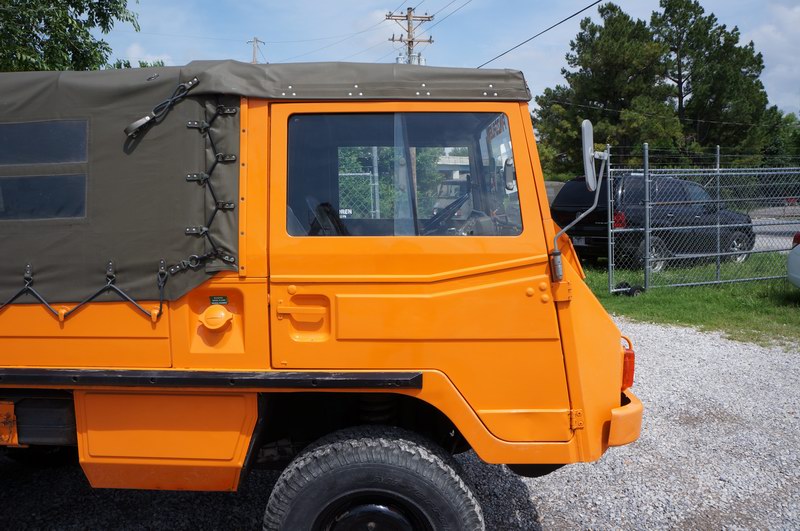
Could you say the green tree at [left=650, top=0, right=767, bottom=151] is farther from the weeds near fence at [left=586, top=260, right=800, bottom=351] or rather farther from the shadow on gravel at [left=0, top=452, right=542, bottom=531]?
the shadow on gravel at [left=0, top=452, right=542, bottom=531]

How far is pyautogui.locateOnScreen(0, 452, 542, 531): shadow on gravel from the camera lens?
3783mm

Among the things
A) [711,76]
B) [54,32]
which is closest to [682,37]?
[711,76]

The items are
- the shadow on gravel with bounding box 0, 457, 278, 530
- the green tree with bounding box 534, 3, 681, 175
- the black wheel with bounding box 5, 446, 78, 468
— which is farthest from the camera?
the green tree with bounding box 534, 3, 681, 175

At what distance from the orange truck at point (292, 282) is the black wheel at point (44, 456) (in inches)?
66.0

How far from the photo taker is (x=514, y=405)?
280 cm

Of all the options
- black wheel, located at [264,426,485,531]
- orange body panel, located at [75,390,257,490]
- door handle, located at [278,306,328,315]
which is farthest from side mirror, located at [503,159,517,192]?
orange body panel, located at [75,390,257,490]

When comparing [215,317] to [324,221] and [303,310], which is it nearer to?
[303,310]

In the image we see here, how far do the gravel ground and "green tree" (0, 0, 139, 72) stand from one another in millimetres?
3894

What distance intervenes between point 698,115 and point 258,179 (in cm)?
3088

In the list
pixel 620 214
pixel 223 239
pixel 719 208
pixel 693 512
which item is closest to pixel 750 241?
pixel 719 208

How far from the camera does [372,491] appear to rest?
2760mm

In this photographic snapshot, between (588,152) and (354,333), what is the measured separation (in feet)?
4.07

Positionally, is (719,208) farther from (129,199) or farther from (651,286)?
(129,199)

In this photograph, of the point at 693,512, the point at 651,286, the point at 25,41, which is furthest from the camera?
the point at 651,286
